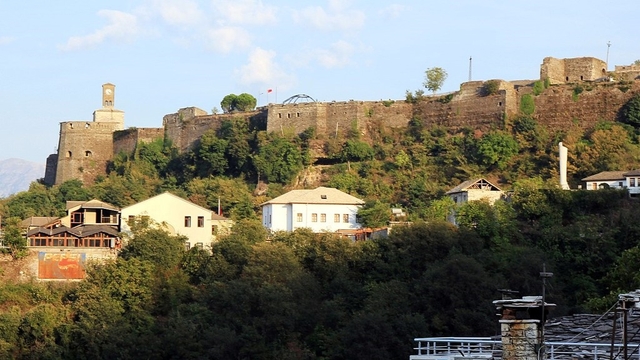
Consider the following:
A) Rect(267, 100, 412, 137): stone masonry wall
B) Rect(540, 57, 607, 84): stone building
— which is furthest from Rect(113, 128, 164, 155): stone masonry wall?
Rect(540, 57, 607, 84): stone building

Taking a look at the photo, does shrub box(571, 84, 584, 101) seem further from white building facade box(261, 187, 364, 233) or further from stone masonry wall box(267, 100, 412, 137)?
white building facade box(261, 187, 364, 233)

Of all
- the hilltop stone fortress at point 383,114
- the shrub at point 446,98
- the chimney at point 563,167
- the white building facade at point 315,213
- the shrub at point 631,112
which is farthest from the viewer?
the shrub at point 446,98

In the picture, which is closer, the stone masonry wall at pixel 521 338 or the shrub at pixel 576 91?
the stone masonry wall at pixel 521 338

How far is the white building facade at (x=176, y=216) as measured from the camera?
57031 mm

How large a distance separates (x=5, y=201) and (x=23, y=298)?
831 inches

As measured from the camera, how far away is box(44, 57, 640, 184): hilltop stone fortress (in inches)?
2495

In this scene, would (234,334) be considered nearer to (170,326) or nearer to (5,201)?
(170,326)

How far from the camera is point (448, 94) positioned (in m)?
67.9

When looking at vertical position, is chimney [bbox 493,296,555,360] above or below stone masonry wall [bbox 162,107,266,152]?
below

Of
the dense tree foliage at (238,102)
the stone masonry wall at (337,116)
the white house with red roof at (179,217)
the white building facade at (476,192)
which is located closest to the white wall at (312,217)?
the white house with red roof at (179,217)

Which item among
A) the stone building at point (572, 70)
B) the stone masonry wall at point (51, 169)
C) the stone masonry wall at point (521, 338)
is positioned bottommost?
the stone masonry wall at point (521, 338)

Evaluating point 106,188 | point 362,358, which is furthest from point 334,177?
point 362,358

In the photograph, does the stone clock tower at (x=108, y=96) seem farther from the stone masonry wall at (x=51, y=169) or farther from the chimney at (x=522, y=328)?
the chimney at (x=522, y=328)

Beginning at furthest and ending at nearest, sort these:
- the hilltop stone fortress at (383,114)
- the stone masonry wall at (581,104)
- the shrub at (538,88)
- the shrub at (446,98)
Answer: the shrub at (446,98) → the shrub at (538,88) → the hilltop stone fortress at (383,114) → the stone masonry wall at (581,104)
